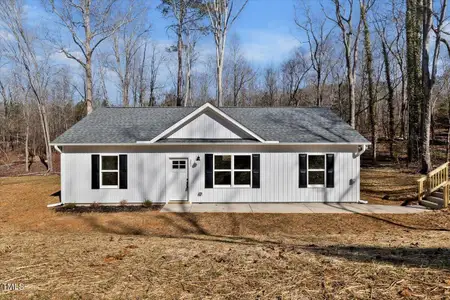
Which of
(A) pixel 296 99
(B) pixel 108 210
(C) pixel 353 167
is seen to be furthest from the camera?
(A) pixel 296 99

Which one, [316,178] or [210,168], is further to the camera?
[316,178]

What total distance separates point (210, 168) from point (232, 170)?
96 centimetres

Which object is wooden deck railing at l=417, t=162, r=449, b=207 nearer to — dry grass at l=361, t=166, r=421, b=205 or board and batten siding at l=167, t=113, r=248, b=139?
dry grass at l=361, t=166, r=421, b=205

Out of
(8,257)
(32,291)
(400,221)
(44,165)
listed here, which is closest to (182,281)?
(32,291)

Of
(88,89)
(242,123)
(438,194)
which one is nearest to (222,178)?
(242,123)

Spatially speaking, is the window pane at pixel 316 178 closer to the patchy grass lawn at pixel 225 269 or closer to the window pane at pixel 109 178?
the patchy grass lawn at pixel 225 269

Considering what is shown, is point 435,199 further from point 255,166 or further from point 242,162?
point 242,162

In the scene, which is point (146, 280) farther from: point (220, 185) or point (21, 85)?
point (21, 85)

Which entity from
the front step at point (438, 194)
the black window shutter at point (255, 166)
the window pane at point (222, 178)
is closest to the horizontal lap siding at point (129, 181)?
the window pane at point (222, 178)

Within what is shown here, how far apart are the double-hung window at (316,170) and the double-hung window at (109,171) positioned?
27.4 feet

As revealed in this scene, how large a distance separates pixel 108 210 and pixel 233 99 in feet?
111

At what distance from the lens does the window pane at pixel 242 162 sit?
541 inches

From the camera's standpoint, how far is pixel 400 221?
10.5 m

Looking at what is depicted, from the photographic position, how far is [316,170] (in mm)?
13727
